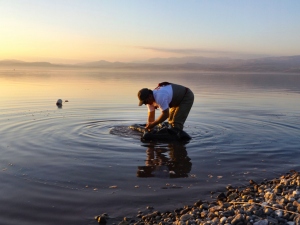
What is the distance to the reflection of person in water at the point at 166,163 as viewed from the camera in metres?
8.77

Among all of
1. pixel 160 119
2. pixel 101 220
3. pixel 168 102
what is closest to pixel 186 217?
pixel 101 220

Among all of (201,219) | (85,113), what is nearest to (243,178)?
(201,219)

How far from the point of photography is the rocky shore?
17.8 ft

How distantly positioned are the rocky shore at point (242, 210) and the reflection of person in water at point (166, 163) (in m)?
1.73

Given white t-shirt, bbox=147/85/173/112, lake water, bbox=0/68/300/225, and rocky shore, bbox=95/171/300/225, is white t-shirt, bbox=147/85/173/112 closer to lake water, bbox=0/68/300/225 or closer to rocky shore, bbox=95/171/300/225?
lake water, bbox=0/68/300/225

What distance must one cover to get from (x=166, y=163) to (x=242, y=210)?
3981mm

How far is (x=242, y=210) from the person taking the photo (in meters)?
5.77

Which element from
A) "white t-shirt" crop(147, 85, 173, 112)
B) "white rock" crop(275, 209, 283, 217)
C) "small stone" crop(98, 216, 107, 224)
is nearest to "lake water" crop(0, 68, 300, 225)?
"small stone" crop(98, 216, 107, 224)

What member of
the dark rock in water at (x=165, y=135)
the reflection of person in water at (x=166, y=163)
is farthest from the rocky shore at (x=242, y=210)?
the dark rock in water at (x=165, y=135)

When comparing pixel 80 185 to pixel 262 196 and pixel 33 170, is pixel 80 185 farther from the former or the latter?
pixel 262 196

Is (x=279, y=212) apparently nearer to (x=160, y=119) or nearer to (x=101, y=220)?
(x=101, y=220)

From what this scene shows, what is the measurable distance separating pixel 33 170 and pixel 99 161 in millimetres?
1645

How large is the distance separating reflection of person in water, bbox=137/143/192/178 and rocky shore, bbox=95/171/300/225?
1729 millimetres

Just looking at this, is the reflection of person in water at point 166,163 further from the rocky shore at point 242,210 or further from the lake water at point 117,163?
the rocky shore at point 242,210
